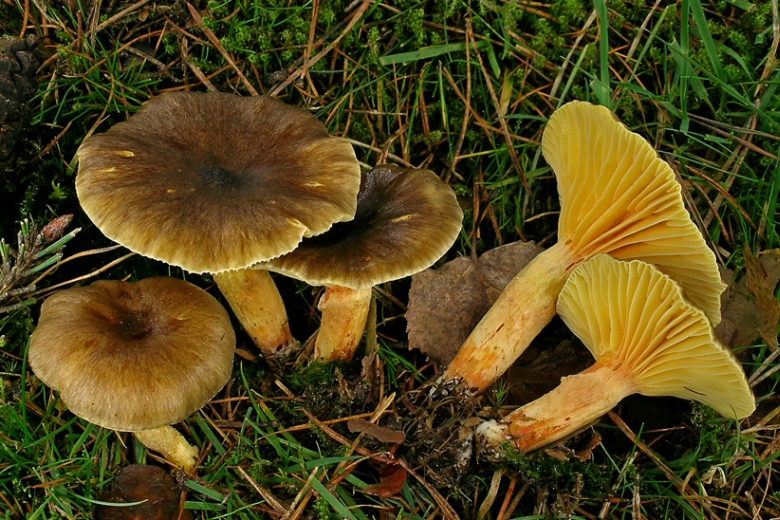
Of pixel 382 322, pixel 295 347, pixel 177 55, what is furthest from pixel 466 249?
pixel 177 55

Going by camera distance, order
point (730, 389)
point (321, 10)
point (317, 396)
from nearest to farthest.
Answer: point (730, 389), point (317, 396), point (321, 10)

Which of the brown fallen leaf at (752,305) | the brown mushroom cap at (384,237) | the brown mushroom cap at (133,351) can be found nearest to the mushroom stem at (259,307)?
the brown mushroom cap at (133,351)

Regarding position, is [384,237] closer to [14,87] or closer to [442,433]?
[442,433]

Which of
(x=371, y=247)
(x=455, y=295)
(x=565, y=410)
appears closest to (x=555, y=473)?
(x=565, y=410)

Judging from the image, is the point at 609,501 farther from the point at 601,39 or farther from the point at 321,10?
the point at 321,10

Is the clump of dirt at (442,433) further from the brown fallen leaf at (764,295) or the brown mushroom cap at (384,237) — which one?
the brown fallen leaf at (764,295)

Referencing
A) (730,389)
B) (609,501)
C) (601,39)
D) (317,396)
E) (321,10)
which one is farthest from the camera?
(321,10)
